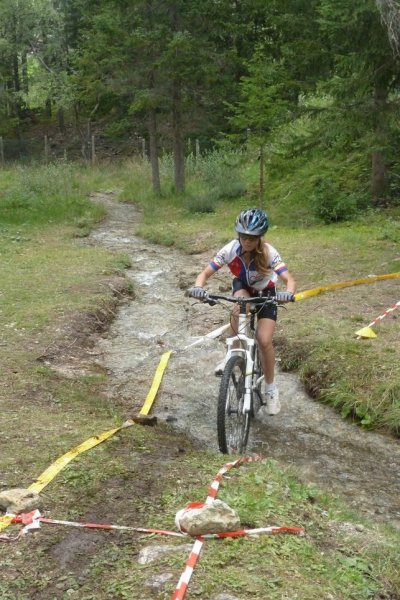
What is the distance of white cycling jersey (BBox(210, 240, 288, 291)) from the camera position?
5.68 meters

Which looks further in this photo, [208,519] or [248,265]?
[248,265]

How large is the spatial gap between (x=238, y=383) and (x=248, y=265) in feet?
3.45

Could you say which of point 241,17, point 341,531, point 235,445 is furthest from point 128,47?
point 341,531

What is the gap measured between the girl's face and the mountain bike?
43 centimetres

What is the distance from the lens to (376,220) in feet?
48.6

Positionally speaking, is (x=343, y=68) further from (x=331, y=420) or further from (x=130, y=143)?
(x=130, y=143)

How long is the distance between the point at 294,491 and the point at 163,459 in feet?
3.51

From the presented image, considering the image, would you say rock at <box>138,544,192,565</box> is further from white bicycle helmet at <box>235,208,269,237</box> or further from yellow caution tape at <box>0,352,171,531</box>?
white bicycle helmet at <box>235,208,269,237</box>

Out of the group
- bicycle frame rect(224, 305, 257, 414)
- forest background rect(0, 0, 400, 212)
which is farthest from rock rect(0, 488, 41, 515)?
forest background rect(0, 0, 400, 212)

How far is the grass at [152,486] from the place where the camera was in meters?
3.22

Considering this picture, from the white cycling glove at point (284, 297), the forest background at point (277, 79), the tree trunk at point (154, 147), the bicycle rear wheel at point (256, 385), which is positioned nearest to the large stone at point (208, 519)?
the bicycle rear wheel at point (256, 385)

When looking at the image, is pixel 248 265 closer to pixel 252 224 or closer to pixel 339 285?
pixel 252 224

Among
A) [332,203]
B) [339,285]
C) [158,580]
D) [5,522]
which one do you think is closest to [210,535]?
[158,580]

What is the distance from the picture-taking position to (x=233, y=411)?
16.9ft
